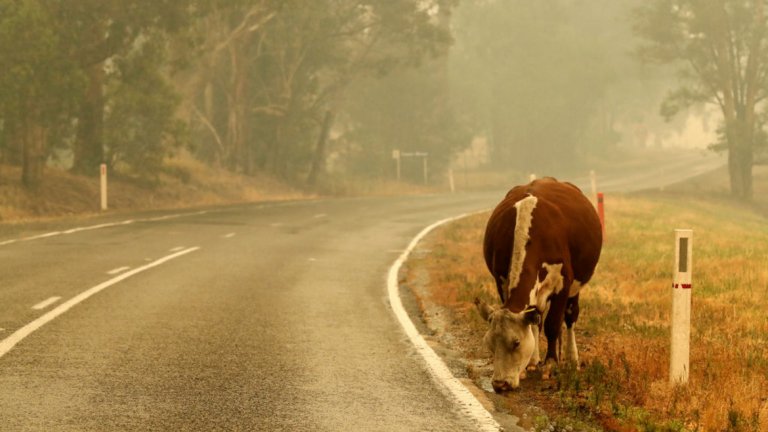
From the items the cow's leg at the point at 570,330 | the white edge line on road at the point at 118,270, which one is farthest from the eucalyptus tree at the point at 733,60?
the cow's leg at the point at 570,330

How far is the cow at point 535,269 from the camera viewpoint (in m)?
7.80

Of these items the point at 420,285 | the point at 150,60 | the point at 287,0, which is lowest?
the point at 420,285

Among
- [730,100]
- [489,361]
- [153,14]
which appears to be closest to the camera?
[489,361]

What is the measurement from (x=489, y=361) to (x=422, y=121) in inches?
2134

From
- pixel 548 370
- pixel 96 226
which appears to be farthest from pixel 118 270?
pixel 548 370

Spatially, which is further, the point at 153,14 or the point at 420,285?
the point at 153,14

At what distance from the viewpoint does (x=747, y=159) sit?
51.6 m

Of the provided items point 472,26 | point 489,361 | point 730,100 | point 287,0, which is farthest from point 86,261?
point 472,26

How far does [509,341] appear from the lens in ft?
25.2

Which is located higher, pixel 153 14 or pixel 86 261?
pixel 153 14

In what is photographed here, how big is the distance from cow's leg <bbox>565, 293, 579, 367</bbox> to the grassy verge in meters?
0.19

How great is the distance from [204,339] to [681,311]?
4.83m

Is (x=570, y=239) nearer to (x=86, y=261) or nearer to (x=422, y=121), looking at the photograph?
(x=86, y=261)

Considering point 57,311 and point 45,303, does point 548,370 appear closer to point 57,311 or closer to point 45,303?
point 57,311
